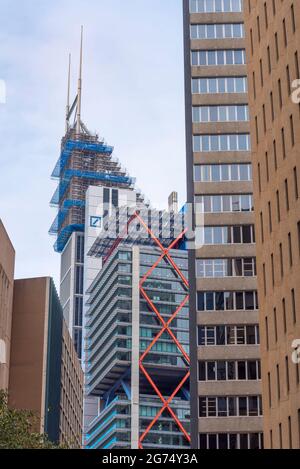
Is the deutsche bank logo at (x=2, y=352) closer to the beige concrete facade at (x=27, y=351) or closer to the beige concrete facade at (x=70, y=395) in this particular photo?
the beige concrete facade at (x=27, y=351)

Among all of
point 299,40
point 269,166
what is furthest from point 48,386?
point 299,40

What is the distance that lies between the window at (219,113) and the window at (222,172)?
5.95 meters

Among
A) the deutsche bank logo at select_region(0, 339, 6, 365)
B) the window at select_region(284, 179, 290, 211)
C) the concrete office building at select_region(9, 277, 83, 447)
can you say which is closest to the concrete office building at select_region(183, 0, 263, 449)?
the concrete office building at select_region(9, 277, 83, 447)

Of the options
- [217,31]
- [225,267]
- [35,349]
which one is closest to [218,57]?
[217,31]

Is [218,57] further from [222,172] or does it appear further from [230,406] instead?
[230,406]

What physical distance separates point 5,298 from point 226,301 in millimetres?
28976

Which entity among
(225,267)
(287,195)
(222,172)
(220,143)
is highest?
(220,143)

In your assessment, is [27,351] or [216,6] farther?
[216,6]

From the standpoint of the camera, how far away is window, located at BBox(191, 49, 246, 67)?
122m

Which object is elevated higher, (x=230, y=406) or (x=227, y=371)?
(x=227, y=371)

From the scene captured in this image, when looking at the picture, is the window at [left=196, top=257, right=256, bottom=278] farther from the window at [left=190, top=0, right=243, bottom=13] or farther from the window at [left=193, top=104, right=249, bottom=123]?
the window at [left=190, top=0, right=243, bottom=13]

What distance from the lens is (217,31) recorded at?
124 metres

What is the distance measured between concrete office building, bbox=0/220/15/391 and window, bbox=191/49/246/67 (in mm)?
39657

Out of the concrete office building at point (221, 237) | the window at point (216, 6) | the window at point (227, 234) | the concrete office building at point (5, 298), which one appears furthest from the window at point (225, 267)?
the window at point (216, 6)
